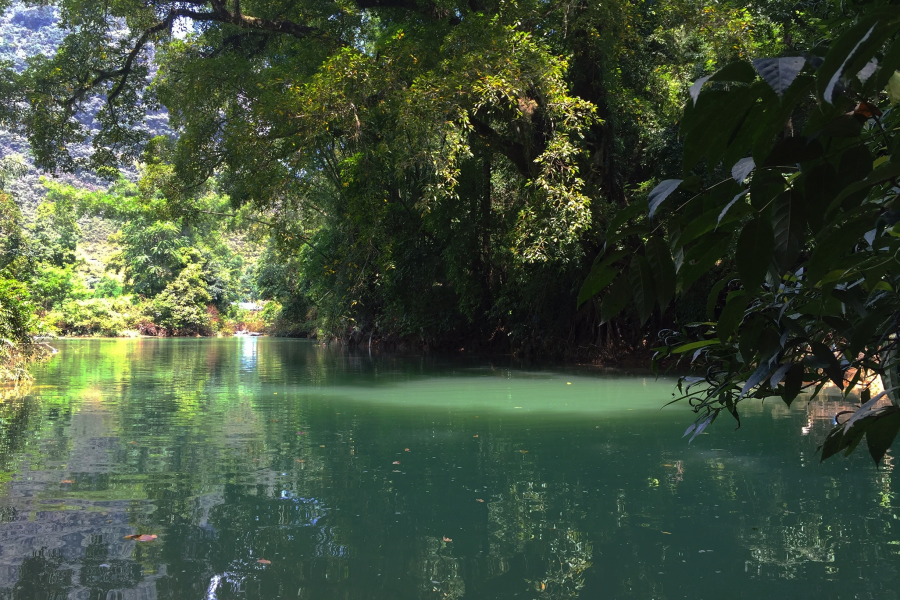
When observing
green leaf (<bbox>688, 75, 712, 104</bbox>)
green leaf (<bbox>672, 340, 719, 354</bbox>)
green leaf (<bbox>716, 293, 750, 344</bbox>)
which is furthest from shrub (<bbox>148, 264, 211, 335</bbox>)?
green leaf (<bbox>688, 75, 712, 104</bbox>)

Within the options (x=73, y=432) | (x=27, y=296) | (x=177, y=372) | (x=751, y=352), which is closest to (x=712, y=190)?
(x=751, y=352)

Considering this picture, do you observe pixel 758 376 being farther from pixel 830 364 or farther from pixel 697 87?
pixel 697 87

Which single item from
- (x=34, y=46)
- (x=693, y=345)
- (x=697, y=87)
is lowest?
(x=693, y=345)

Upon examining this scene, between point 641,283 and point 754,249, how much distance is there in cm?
19

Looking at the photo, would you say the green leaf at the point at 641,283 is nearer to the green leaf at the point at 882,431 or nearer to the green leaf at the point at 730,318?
the green leaf at the point at 730,318

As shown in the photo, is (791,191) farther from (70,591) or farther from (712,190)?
(70,591)

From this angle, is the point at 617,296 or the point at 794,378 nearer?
the point at 617,296

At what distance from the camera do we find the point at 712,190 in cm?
80

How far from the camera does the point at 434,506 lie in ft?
11.7

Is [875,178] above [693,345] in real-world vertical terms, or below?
above

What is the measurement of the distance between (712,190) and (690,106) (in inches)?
5.7

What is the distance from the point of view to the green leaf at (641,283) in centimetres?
87

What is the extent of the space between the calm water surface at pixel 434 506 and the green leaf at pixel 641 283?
1.80m

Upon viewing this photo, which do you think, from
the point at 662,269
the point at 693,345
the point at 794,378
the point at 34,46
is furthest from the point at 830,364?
the point at 34,46
